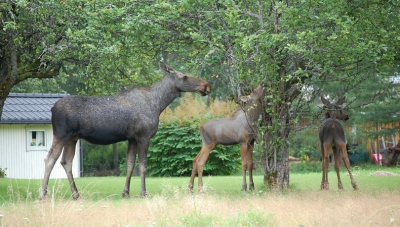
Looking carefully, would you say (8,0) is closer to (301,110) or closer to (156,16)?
(156,16)

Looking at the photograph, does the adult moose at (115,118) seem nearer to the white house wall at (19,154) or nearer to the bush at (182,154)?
the bush at (182,154)

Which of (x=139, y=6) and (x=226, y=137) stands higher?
(x=139, y=6)

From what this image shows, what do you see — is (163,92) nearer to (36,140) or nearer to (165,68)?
(165,68)

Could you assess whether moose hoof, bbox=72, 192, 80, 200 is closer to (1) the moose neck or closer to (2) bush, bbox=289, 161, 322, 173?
(1) the moose neck

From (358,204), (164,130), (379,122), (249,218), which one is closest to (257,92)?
(358,204)

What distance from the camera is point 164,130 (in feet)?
90.3

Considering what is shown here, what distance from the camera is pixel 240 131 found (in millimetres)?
15188

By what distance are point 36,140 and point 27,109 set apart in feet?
5.13

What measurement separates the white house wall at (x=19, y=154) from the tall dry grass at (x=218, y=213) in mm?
18592

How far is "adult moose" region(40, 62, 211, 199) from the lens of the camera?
14.3 metres

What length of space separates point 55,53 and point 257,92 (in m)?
5.10

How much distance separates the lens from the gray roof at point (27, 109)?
28766mm

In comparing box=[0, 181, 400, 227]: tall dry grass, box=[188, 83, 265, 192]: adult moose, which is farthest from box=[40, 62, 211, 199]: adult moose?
box=[0, 181, 400, 227]: tall dry grass

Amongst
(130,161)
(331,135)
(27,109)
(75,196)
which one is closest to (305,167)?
(27,109)
